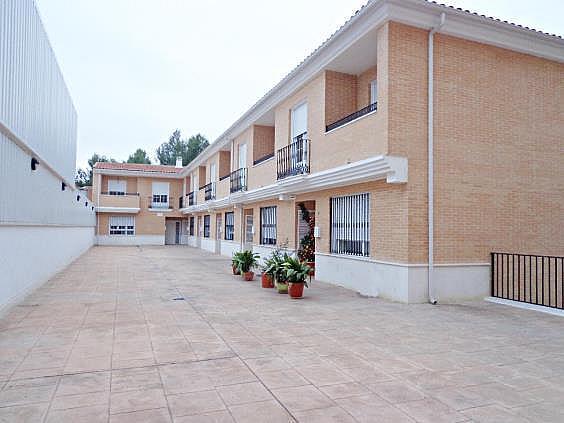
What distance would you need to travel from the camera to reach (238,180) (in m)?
19.6

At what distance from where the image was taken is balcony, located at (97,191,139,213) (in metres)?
32.9

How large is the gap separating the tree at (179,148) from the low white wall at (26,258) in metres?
48.5

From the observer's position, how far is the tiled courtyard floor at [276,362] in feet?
12.1

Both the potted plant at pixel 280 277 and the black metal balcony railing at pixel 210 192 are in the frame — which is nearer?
the potted plant at pixel 280 277

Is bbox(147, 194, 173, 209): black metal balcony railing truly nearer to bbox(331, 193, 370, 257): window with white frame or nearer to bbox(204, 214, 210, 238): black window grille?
Answer: bbox(204, 214, 210, 238): black window grille

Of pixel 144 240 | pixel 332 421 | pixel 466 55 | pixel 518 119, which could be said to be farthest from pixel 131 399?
pixel 144 240

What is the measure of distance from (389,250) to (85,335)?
632 cm

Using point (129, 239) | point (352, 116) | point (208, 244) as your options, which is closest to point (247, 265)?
point (352, 116)

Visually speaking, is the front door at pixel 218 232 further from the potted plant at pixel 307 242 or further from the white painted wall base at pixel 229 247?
the potted plant at pixel 307 242

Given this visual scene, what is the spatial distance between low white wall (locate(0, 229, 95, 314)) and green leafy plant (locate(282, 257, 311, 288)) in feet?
18.2

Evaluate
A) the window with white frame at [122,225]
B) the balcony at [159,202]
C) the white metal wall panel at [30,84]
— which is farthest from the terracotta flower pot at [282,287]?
the balcony at [159,202]

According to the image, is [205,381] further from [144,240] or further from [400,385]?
[144,240]

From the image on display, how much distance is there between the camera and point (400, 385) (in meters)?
4.29

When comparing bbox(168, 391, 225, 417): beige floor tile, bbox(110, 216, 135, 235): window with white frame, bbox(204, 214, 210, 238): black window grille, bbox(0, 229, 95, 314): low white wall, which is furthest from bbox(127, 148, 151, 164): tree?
bbox(168, 391, 225, 417): beige floor tile
